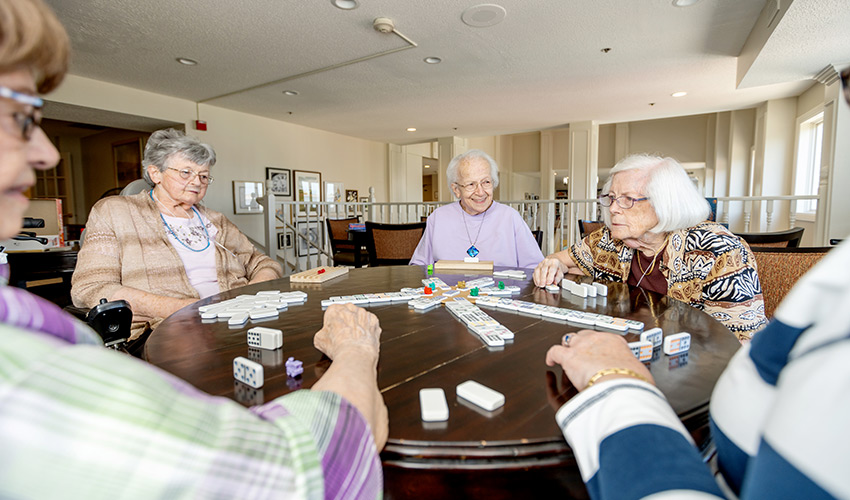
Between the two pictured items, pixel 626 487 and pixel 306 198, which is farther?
pixel 306 198

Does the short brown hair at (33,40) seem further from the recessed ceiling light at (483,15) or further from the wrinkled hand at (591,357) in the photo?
the recessed ceiling light at (483,15)

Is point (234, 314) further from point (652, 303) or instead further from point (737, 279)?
point (737, 279)

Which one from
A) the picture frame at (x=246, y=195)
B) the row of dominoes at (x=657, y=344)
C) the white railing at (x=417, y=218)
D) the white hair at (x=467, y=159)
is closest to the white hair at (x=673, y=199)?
the row of dominoes at (x=657, y=344)

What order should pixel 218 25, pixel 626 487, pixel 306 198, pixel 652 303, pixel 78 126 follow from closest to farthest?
pixel 626 487
pixel 652 303
pixel 218 25
pixel 78 126
pixel 306 198

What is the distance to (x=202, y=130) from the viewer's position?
6.38 meters

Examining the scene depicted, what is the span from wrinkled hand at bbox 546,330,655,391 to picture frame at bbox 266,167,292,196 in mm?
7610

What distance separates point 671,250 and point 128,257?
7.48ft

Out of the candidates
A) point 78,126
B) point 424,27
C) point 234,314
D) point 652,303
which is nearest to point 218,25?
point 424,27

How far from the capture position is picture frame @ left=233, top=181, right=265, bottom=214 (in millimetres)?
7000

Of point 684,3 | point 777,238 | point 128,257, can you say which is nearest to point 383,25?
point 684,3

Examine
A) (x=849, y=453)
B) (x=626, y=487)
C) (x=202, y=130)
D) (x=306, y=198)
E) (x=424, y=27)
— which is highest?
(x=424, y=27)

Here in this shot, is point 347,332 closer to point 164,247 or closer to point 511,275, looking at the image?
point 511,275

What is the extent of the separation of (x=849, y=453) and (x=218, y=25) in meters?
4.58

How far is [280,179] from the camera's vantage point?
25.6ft
